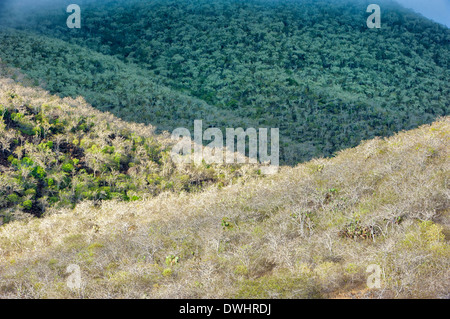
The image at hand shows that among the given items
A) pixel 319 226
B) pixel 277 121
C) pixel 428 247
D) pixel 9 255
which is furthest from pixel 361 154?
pixel 277 121

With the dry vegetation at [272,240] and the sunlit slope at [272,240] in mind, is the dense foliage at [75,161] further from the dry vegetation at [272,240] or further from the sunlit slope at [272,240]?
the sunlit slope at [272,240]

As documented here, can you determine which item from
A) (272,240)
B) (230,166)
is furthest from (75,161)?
(272,240)

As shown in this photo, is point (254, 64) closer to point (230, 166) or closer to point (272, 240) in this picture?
point (230, 166)

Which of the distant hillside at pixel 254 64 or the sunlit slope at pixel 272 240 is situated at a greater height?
the distant hillside at pixel 254 64

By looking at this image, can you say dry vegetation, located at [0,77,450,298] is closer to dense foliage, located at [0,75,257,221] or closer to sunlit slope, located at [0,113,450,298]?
sunlit slope, located at [0,113,450,298]

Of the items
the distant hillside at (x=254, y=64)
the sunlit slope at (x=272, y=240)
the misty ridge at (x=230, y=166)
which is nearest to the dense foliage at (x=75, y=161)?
the misty ridge at (x=230, y=166)

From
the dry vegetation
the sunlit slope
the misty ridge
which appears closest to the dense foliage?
the misty ridge
